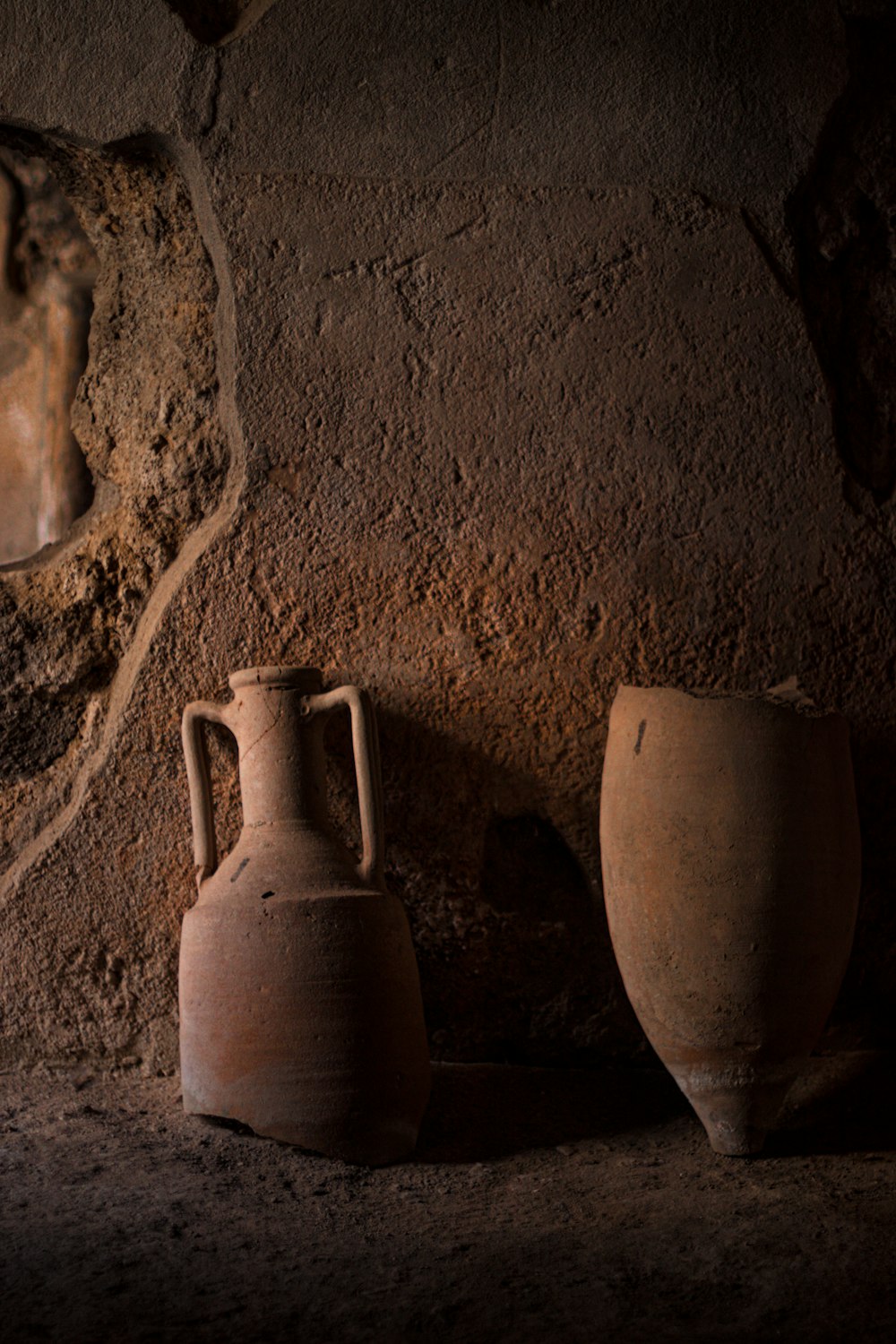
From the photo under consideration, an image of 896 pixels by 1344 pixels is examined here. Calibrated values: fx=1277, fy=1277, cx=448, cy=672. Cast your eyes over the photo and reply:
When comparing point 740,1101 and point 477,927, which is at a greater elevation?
point 477,927

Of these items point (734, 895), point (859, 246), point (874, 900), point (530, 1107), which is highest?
point (859, 246)

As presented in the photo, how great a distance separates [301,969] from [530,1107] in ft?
→ 1.72

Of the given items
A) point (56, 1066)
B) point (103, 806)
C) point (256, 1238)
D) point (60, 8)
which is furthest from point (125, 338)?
point (256, 1238)

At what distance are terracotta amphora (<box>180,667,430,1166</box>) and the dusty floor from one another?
0.07 meters

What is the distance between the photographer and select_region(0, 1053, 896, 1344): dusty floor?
1471 millimetres

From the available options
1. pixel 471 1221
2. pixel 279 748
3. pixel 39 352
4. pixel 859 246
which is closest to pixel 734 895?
pixel 471 1221

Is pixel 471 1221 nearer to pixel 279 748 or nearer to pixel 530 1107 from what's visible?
pixel 530 1107

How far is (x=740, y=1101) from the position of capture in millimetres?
2000

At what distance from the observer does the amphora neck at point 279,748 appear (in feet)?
7.07

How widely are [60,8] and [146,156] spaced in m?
0.30

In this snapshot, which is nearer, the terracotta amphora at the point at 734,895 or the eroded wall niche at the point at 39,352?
the terracotta amphora at the point at 734,895

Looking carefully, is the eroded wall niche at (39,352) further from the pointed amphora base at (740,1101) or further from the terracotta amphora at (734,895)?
the pointed amphora base at (740,1101)

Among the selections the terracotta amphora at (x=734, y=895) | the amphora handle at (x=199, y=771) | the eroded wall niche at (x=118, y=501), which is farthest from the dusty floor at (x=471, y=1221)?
the eroded wall niche at (x=118, y=501)

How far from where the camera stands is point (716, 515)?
2.38m
